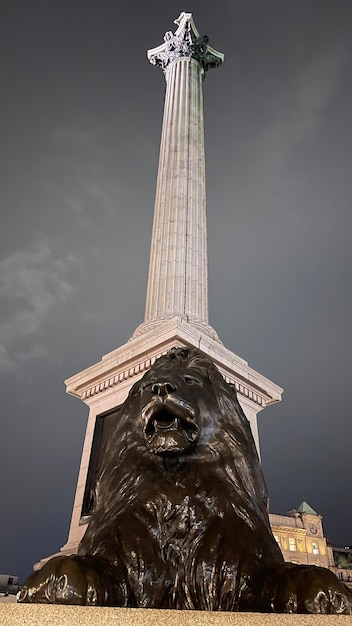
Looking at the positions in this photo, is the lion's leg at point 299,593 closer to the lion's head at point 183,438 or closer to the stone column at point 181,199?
the lion's head at point 183,438

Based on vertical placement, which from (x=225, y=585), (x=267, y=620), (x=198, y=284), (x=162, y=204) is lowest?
(x=267, y=620)

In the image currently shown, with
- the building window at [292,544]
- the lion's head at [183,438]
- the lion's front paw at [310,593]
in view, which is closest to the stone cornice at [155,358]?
the lion's head at [183,438]

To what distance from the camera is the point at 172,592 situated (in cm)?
191

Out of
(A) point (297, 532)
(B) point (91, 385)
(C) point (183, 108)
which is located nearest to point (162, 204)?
(C) point (183, 108)

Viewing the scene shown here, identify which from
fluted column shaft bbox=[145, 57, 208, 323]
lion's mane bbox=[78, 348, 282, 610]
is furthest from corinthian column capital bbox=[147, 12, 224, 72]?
lion's mane bbox=[78, 348, 282, 610]

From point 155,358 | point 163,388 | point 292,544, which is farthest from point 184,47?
point 292,544

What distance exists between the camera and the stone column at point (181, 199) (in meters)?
9.52

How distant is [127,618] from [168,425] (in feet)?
3.07

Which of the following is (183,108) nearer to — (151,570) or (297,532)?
(151,570)

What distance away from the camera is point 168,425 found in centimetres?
217

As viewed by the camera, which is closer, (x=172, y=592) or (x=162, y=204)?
(x=172, y=592)

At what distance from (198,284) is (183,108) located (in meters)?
5.92

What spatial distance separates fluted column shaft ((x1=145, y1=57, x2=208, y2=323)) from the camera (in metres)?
9.50

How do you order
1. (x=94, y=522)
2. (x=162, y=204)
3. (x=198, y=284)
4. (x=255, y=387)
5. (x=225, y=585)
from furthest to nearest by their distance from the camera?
1. (x=162, y=204)
2. (x=198, y=284)
3. (x=255, y=387)
4. (x=94, y=522)
5. (x=225, y=585)
